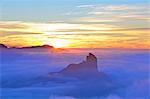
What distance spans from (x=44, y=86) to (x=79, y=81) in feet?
4.13

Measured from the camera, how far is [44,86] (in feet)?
50.6

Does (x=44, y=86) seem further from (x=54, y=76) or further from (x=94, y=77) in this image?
(x=94, y=77)

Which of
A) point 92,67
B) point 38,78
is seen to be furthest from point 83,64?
point 38,78

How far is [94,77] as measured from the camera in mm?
16156

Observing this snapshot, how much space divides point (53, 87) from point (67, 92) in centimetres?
48

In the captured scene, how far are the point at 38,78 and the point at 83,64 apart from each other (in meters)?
1.36

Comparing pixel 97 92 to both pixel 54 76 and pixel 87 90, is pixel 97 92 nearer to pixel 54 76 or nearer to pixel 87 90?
pixel 87 90

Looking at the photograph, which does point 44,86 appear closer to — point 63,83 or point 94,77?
point 63,83

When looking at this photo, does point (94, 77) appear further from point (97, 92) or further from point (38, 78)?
point (38, 78)

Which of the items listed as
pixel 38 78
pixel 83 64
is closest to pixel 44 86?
pixel 38 78

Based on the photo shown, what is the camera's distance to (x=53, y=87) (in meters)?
15.6

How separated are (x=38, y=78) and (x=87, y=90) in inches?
57.2

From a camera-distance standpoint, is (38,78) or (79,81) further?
(79,81)

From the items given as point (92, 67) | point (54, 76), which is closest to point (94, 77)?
point (92, 67)
